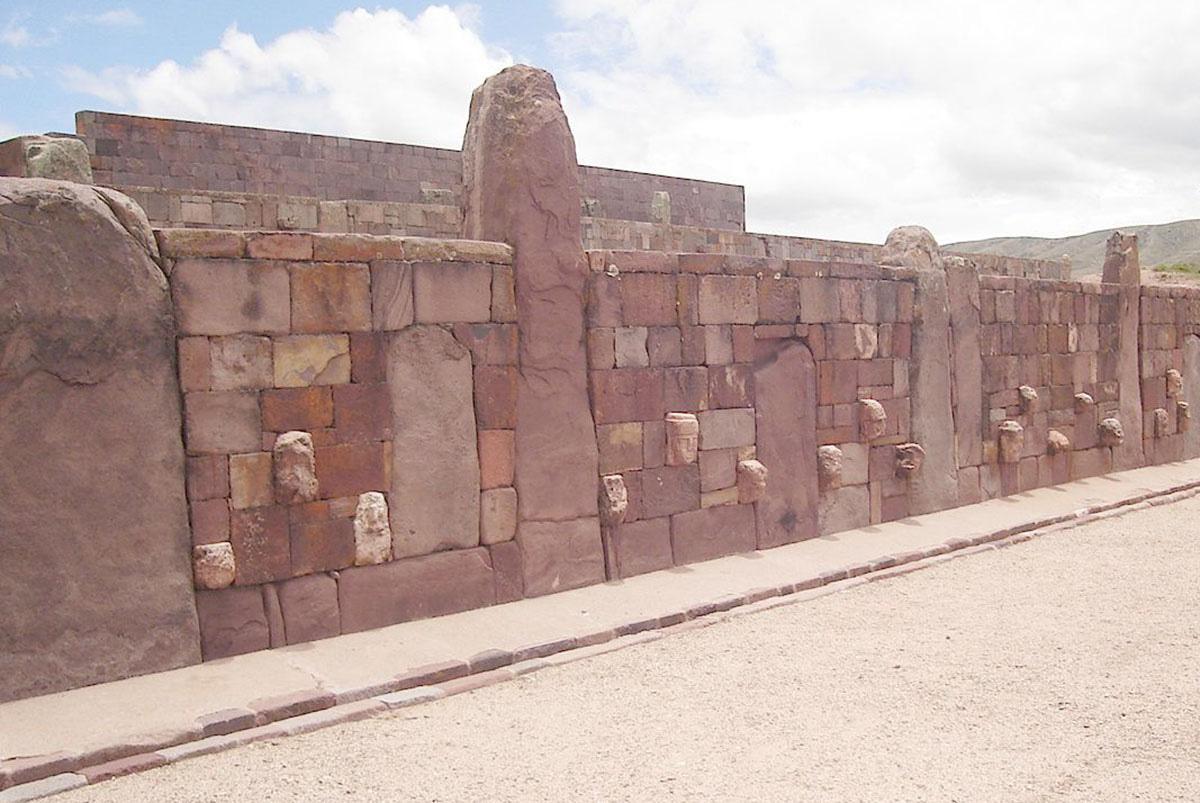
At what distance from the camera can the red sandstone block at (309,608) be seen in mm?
6176

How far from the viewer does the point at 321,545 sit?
6336mm

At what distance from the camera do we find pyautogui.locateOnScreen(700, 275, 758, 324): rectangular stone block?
848 centimetres

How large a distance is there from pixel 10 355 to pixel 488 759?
10.3 ft

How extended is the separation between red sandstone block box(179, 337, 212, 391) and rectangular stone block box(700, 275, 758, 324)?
159 inches

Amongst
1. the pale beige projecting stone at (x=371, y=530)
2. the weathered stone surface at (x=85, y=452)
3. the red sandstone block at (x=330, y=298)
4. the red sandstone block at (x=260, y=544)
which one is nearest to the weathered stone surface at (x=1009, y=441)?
the pale beige projecting stone at (x=371, y=530)

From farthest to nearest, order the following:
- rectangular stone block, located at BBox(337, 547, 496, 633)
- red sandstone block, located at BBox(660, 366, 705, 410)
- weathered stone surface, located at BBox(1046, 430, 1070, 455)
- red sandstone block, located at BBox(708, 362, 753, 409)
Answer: weathered stone surface, located at BBox(1046, 430, 1070, 455)
red sandstone block, located at BBox(708, 362, 753, 409)
red sandstone block, located at BBox(660, 366, 705, 410)
rectangular stone block, located at BBox(337, 547, 496, 633)

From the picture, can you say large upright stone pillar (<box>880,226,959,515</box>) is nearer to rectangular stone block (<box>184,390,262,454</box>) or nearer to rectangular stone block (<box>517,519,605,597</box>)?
rectangular stone block (<box>517,519,605,597</box>)

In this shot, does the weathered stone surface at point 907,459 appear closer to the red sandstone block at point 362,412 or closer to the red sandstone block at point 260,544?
the red sandstone block at point 362,412

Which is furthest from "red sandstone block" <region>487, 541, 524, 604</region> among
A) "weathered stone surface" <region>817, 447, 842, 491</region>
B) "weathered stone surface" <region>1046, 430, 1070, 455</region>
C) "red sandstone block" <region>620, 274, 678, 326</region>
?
"weathered stone surface" <region>1046, 430, 1070, 455</region>

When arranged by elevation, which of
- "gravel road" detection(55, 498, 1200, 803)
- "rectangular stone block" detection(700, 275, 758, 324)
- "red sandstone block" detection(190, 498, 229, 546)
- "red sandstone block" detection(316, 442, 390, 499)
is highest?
"rectangular stone block" detection(700, 275, 758, 324)

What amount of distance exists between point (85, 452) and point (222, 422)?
2.47 ft

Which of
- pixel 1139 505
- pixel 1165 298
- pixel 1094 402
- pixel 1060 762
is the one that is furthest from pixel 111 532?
pixel 1165 298

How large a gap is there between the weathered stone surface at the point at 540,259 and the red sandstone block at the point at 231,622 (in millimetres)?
1909

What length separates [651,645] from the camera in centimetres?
648
